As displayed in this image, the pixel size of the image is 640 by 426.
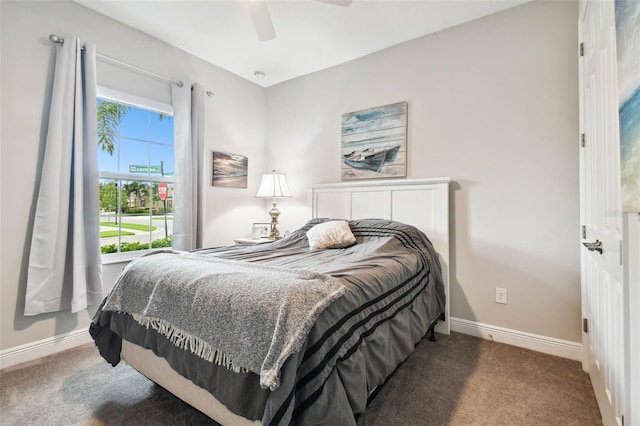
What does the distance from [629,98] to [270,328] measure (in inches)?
52.6

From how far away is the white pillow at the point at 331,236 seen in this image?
230 centimetres

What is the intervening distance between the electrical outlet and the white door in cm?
46

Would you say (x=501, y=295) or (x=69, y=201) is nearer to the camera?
(x=69, y=201)

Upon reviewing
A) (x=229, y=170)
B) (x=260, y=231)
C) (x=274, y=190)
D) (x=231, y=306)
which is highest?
(x=229, y=170)

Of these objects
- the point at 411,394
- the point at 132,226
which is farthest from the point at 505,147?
the point at 132,226

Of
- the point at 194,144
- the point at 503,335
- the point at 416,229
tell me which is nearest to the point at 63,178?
the point at 194,144

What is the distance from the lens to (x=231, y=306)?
1081mm

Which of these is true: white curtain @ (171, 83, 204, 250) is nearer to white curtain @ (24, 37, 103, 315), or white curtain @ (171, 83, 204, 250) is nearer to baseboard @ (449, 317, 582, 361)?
white curtain @ (24, 37, 103, 315)

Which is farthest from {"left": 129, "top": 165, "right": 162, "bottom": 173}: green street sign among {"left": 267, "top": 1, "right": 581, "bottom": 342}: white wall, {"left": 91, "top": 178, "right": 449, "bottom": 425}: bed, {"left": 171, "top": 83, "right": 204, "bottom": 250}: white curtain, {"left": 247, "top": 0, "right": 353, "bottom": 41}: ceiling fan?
{"left": 267, "top": 1, "right": 581, "bottom": 342}: white wall

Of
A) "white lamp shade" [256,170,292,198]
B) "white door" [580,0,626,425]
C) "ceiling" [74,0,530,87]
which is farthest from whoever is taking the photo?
"white lamp shade" [256,170,292,198]

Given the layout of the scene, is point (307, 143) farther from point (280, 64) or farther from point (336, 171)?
point (280, 64)

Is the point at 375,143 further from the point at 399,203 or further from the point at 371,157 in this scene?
the point at 399,203

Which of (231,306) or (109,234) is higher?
(109,234)

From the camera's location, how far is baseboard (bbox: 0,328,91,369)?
75.8 inches
